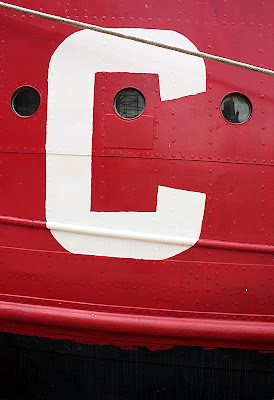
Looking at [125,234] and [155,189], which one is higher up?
A: [155,189]

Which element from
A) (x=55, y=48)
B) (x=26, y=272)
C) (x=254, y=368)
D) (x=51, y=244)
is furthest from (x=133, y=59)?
(x=254, y=368)

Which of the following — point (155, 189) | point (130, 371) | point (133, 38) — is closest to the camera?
point (133, 38)

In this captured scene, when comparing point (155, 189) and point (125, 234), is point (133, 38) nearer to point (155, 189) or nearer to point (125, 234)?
point (155, 189)

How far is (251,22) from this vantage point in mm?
3932

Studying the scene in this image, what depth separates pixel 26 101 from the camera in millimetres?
4090

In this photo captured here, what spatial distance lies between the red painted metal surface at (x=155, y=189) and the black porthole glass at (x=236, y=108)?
0.06 metres

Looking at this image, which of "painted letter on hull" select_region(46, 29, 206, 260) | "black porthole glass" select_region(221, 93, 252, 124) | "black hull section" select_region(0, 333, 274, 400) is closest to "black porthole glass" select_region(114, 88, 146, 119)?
"painted letter on hull" select_region(46, 29, 206, 260)

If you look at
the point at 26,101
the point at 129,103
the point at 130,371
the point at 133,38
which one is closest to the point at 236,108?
the point at 129,103

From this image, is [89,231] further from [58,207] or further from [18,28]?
[18,28]

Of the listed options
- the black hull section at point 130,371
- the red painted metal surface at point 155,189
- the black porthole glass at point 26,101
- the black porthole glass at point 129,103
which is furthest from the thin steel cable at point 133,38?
the black hull section at point 130,371

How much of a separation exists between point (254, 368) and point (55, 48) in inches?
127

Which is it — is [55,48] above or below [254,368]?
above

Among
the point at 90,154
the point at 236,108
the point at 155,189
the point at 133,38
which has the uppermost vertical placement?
the point at 133,38

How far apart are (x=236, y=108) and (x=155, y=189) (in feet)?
3.15
